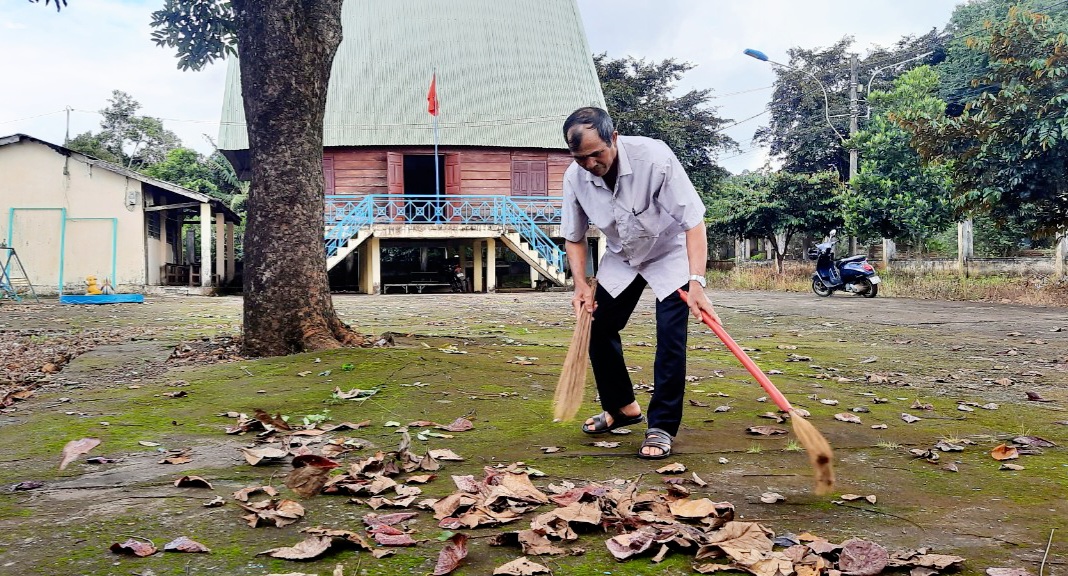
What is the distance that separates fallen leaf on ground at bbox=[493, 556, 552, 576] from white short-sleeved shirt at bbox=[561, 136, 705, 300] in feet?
5.51

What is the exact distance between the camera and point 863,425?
12.9ft

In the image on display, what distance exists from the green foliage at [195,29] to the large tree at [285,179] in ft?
8.77

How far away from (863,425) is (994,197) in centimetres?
1027

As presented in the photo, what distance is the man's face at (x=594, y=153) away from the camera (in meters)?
3.24

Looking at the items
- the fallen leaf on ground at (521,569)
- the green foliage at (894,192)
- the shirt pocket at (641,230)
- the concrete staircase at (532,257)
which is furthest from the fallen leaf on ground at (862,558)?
the green foliage at (894,192)

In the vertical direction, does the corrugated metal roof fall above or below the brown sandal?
above

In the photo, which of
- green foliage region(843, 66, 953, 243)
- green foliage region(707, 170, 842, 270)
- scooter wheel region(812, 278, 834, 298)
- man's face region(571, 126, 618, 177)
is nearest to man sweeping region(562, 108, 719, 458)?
man's face region(571, 126, 618, 177)

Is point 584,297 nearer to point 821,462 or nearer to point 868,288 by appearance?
point 821,462

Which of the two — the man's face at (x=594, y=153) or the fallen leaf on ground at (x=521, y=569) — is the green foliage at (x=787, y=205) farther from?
the fallen leaf on ground at (x=521, y=569)

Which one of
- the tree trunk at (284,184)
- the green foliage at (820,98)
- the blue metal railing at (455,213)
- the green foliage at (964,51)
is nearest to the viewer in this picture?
the tree trunk at (284,184)

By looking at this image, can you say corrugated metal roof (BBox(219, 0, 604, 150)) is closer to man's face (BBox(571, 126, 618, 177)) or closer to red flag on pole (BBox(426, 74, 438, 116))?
red flag on pole (BBox(426, 74, 438, 116))

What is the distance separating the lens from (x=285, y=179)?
614 centimetres

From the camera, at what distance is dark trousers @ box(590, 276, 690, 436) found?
339cm

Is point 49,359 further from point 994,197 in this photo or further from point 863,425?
point 994,197
